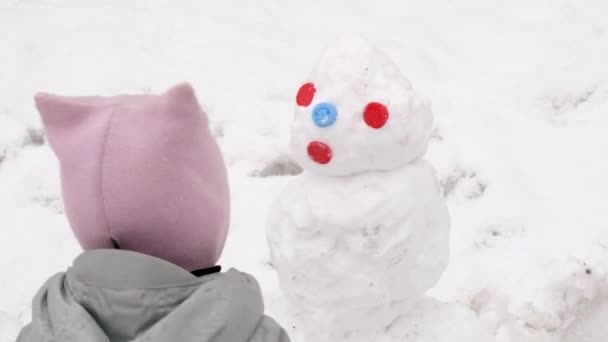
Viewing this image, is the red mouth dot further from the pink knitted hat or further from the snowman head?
the pink knitted hat

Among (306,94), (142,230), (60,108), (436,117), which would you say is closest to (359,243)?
(306,94)

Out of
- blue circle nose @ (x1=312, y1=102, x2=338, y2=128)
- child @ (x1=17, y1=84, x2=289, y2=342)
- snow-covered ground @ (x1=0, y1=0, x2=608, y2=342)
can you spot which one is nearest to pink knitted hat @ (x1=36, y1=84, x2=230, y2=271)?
child @ (x1=17, y1=84, x2=289, y2=342)

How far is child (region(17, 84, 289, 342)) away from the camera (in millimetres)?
1049

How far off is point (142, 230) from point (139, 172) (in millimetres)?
92

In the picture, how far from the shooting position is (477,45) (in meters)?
3.66

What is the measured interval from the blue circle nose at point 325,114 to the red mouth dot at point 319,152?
5cm

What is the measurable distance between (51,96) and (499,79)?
256 centimetres

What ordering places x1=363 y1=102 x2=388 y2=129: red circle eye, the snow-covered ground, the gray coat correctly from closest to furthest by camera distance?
the gray coat < x1=363 y1=102 x2=388 y2=129: red circle eye < the snow-covered ground

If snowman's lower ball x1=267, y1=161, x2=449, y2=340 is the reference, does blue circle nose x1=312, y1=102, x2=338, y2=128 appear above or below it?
above

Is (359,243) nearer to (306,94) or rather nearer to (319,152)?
(319,152)

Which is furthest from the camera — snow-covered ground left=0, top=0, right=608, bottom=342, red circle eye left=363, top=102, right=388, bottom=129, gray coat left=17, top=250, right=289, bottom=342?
snow-covered ground left=0, top=0, right=608, bottom=342

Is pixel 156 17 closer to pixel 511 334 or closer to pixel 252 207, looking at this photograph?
pixel 252 207

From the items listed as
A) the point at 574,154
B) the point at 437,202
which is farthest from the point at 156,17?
the point at 437,202

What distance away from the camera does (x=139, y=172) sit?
1087 mm
